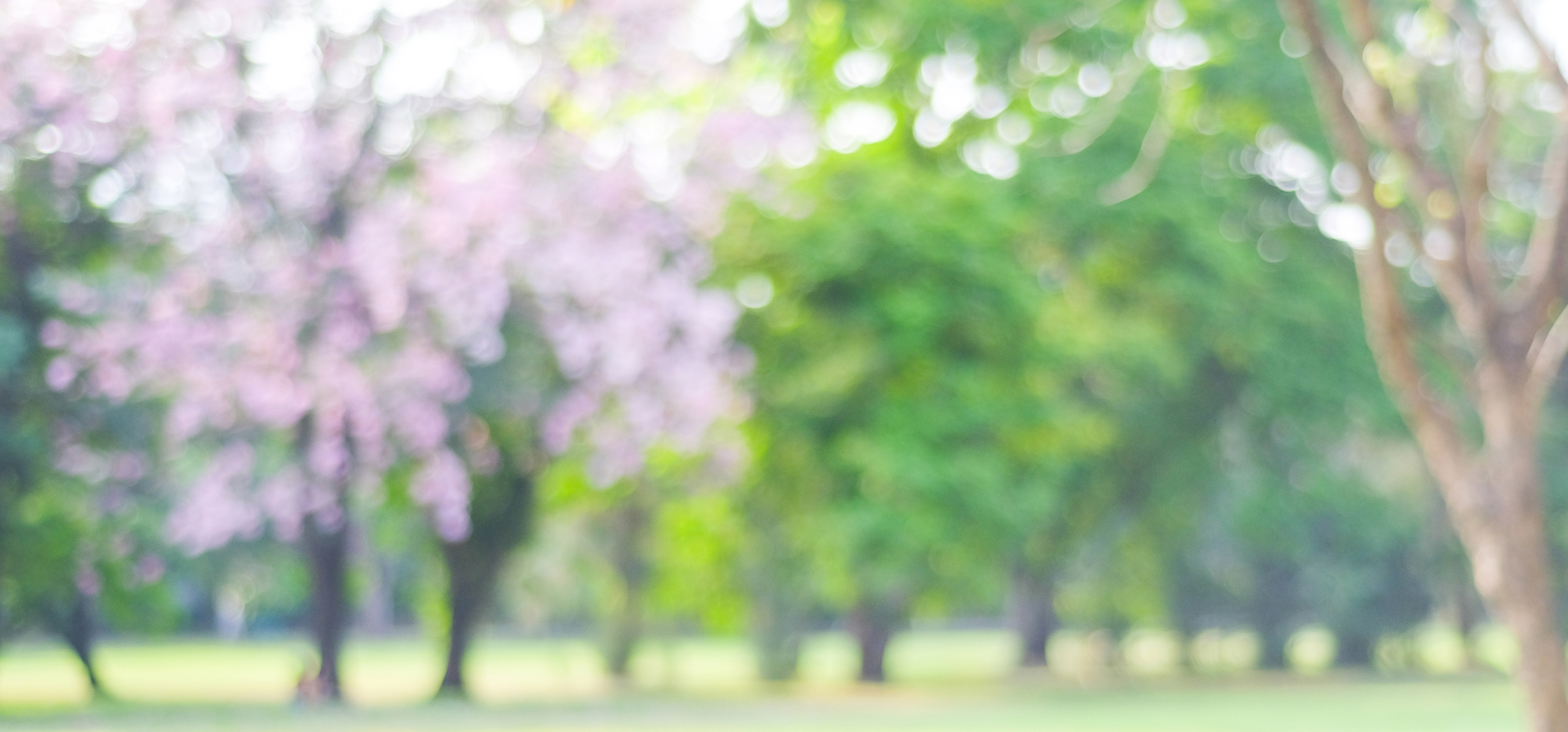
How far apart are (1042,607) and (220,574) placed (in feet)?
56.8

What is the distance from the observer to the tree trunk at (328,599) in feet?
69.2

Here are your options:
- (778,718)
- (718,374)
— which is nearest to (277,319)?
(718,374)

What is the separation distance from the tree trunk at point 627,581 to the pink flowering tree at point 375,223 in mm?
7969

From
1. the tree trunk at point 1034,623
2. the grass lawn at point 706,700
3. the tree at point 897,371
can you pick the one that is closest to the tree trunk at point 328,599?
the grass lawn at point 706,700

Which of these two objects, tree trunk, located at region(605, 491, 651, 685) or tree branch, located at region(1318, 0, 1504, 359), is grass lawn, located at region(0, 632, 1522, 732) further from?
tree branch, located at region(1318, 0, 1504, 359)

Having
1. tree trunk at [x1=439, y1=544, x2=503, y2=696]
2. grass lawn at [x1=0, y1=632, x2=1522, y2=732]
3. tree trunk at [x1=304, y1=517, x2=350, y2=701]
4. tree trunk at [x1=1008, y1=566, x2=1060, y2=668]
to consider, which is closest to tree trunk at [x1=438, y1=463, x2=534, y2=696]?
tree trunk at [x1=439, y1=544, x2=503, y2=696]

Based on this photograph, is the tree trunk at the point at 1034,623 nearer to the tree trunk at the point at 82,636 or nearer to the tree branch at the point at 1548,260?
the tree trunk at the point at 82,636

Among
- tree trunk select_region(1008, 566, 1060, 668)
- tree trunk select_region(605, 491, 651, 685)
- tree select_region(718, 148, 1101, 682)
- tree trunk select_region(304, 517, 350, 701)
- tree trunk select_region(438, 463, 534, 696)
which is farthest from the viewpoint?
tree trunk select_region(1008, 566, 1060, 668)

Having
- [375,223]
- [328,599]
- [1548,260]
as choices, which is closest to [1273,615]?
[328,599]

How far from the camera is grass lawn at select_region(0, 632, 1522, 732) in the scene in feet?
59.5

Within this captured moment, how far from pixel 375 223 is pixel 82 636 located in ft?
24.0

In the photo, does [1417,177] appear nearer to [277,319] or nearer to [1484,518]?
[1484,518]

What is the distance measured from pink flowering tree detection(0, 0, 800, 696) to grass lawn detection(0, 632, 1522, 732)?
8.36ft

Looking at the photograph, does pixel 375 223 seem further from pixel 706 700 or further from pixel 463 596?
pixel 706 700
